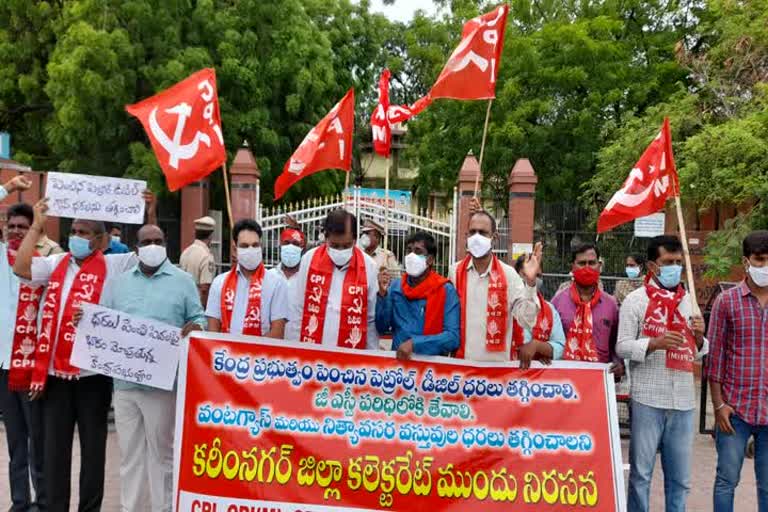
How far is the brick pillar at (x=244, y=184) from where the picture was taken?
48.1 feet

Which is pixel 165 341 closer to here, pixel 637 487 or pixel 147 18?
pixel 637 487

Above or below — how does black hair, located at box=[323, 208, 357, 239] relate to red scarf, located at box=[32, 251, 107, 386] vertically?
above

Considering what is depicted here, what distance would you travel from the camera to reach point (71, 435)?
16.5 feet

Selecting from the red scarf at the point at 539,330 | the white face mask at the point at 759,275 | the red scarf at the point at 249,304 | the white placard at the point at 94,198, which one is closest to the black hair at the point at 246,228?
the red scarf at the point at 249,304

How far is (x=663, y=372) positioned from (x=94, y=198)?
153 inches

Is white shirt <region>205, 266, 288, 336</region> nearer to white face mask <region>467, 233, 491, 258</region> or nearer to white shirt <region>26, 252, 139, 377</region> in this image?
white shirt <region>26, 252, 139, 377</region>

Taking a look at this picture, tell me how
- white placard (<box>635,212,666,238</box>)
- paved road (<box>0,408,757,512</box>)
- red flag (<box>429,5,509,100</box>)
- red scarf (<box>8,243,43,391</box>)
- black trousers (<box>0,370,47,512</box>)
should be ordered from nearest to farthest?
1. red scarf (<box>8,243,43,391</box>)
2. black trousers (<box>0,370,47,512</box>)
3. paved road (<box>0,408,757,512</box>)
4. red flag (<box>429,5,509,100</box>)
5. white placard (<box>635,212,666,238</box>)

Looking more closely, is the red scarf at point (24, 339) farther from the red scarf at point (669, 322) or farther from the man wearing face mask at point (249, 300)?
the red scarf at point (669, 322)

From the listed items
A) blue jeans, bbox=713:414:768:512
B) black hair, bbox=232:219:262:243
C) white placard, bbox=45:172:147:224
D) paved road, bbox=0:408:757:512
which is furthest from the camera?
paved road, bbox=0:408:757:512

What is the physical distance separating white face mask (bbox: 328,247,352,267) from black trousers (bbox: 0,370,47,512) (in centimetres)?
218

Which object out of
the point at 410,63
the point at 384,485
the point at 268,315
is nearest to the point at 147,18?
the point at 410,63

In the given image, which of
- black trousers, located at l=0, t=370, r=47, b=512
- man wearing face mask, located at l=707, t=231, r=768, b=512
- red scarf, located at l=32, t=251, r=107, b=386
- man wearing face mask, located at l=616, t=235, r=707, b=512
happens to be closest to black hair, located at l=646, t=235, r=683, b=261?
man wearing face mask, located at l=616, t=235, r=707, b=512

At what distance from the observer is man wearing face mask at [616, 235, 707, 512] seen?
4.86 m

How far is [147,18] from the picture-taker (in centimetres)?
1822
